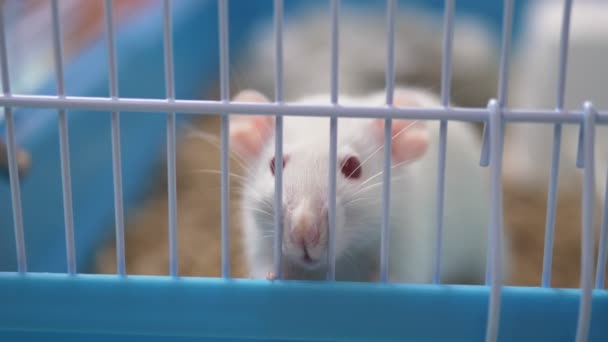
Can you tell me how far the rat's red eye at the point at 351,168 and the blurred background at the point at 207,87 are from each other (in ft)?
0.65

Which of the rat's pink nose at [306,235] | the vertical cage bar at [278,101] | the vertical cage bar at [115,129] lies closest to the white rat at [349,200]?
the rat's pink nose at [306,235]

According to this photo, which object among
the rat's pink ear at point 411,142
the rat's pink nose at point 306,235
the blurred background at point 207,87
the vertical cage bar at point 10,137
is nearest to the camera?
the vertical cage bar at point 10,137

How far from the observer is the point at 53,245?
1.30 metres

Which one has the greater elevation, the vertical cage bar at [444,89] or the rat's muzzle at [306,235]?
the vertical cage bar at [444,89]

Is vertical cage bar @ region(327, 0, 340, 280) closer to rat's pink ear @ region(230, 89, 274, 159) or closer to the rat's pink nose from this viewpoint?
the rat's pink nose

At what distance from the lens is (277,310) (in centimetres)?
69

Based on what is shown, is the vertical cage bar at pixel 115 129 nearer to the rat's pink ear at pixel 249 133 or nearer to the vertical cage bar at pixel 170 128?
the vertical cage bar at pixel 170 128

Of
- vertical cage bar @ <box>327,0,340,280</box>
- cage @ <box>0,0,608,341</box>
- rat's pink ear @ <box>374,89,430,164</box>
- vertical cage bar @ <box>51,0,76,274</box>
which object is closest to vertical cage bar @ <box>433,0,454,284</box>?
cage @ <box>0,0,608,341</box>

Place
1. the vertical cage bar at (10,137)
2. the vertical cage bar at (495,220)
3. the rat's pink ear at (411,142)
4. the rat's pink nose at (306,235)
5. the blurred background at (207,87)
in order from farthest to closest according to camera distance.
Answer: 1. the blurred background at (207,87)
2. the rat's pink ear at (411,142)
3. the rat's pink nose at (306,235)
4. the vertical cage bar at (10,137)
5. the vertical cage bar at (495,220)

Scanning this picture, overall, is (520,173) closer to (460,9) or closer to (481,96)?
(481,96)

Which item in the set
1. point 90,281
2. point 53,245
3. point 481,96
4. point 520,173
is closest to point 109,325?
point 90,281

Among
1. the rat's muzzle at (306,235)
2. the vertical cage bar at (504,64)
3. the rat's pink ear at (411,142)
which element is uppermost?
the vertical cage bar at (504,64)

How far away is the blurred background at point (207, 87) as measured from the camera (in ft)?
4.40

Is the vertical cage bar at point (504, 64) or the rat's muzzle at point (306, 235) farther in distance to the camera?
the rat's muzzle at point (306, 235)
